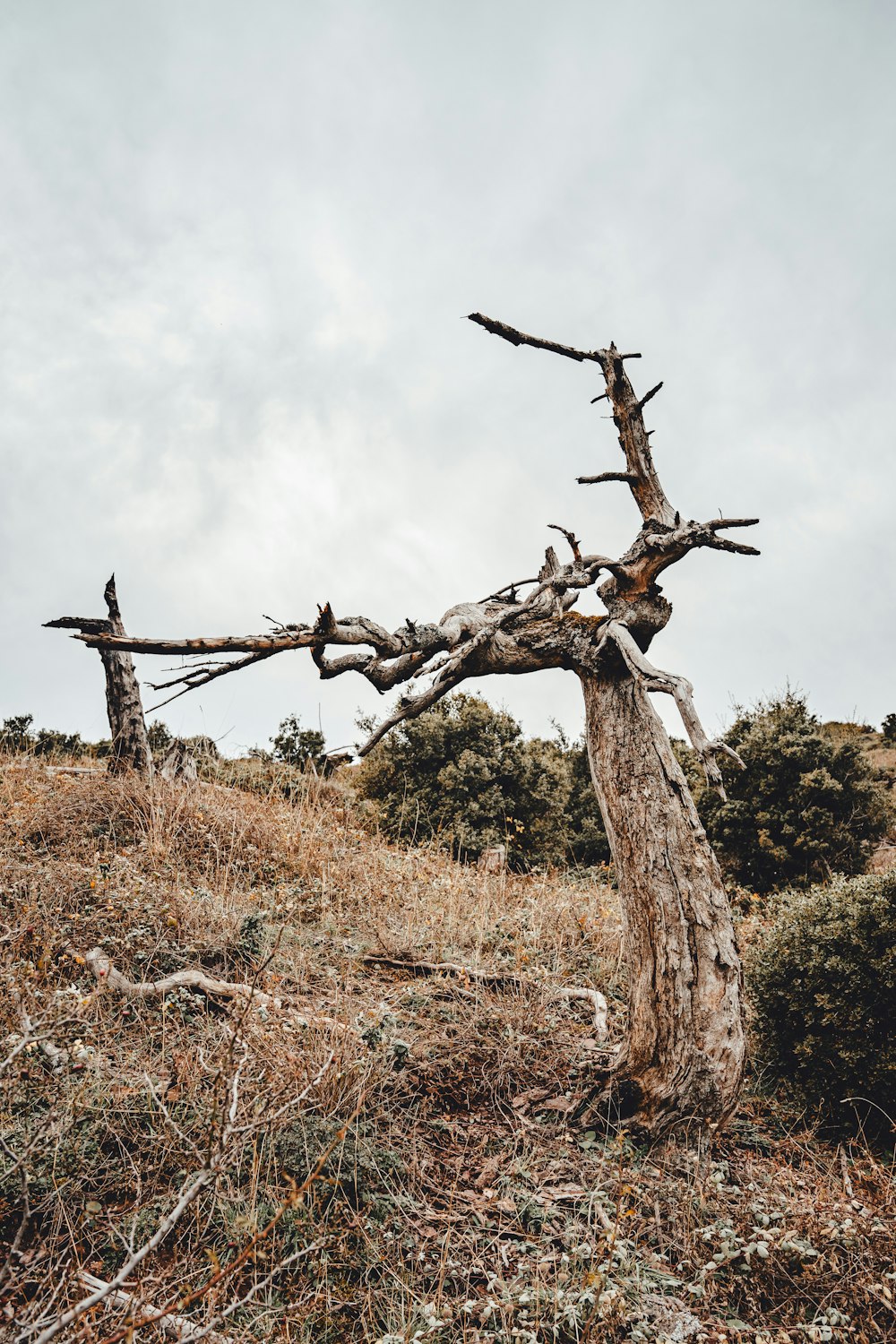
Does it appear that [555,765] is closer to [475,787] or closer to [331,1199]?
[475,787]

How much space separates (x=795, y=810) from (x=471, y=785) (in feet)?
15.5

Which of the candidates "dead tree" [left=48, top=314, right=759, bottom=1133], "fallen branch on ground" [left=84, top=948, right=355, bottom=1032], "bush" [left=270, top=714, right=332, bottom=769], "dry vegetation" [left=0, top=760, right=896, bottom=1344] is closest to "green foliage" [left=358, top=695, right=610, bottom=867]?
"bush" [left=270, top=714, right=332, bottom=769]

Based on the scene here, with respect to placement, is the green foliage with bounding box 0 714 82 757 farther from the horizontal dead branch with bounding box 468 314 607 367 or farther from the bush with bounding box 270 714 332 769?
the horizontal dead branch with bounding box 468 314 607 367

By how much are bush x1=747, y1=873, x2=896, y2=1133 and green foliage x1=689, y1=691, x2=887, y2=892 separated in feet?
16.6

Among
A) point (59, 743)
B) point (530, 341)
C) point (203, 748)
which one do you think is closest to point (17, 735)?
point (59, 743)

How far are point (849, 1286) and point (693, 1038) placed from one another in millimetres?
1089

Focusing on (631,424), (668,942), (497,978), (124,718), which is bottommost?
(497,978)

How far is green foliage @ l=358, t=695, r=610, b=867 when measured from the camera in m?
10.4

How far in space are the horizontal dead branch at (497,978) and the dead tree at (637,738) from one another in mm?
1344

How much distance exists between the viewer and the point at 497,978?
5.39 metres

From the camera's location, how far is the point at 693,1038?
3658 millimetres

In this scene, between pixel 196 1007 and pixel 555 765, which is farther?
pixel 555 765

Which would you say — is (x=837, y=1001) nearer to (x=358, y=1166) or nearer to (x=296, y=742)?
(x=358, y=1166)

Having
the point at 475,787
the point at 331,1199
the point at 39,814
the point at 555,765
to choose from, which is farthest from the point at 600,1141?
the point at 555,765
